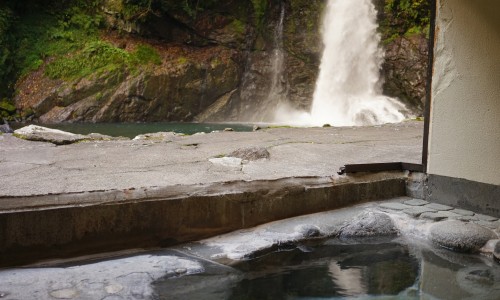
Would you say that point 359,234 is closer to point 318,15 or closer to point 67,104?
point 67,104

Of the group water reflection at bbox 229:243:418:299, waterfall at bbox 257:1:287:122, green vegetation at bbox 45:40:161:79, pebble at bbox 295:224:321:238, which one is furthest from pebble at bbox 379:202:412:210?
waterfall at bbox 257:1:287:122

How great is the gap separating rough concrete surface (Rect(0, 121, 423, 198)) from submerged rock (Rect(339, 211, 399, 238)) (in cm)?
46

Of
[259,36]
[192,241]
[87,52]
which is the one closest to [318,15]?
[259,36]

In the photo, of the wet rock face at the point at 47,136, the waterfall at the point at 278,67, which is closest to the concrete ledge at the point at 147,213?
the wet rock face at the point at 47,136

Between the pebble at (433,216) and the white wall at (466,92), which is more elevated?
the white wall at (466,92)

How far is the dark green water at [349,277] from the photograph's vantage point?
7.22 ft

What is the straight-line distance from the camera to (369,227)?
3.07 m

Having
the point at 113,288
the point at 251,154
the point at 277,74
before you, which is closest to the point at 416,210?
the point at 251,154

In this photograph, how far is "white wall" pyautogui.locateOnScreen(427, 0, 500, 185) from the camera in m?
3.09

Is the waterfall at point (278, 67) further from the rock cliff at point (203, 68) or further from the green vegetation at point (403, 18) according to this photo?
the green vegetation at point (403, 18)

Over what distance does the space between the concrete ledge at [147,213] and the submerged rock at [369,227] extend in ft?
0.90

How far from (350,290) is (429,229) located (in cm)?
106

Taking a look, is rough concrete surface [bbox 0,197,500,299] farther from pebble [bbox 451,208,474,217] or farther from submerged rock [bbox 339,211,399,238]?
pebble [bbox 451,208,474,217]

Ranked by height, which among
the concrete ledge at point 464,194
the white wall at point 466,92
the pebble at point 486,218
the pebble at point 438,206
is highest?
the white wall at point 466,92
